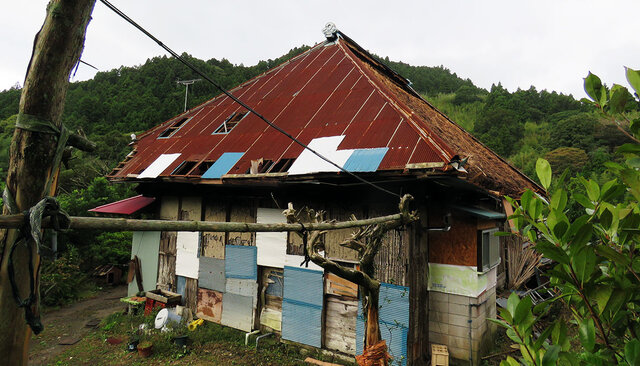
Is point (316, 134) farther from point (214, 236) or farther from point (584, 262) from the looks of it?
point (584, 262)

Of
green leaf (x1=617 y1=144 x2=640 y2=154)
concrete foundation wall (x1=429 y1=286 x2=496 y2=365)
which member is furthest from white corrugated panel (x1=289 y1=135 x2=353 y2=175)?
green leaf (x1=617 y1=144 x2=640 y2=154)

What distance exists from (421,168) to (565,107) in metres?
53.4

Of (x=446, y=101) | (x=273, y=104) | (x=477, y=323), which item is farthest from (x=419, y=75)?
(x=477, y=323)

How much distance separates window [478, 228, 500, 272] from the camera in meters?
6.92

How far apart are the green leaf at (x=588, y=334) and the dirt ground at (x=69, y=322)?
11.4m

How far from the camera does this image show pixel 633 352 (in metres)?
1.22

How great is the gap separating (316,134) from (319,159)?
4.24ft

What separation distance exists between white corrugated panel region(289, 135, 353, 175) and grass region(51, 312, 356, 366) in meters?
4.55

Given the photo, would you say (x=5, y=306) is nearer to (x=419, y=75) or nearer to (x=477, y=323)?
(x=477, y=323)

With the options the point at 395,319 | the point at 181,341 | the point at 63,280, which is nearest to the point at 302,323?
the point at 395,319

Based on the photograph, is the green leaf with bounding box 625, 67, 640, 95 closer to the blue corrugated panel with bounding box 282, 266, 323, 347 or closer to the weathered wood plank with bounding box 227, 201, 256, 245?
the blue corrugated panel with bounding box 282, 266, 323, 347

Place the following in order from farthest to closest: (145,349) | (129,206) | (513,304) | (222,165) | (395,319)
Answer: (129,206), (222,165), (145,349), (395,319), (513,304)

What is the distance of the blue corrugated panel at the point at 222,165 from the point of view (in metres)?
8.08

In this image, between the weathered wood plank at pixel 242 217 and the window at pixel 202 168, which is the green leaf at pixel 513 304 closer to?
the weathered wood plank at pixel 242 217
